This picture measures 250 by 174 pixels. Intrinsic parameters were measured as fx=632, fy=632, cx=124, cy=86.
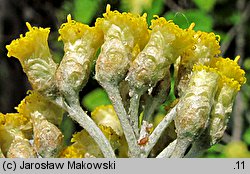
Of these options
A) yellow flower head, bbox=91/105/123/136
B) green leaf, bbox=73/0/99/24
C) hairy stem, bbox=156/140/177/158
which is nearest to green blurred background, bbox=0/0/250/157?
green leaf, bbox=73/0/99/24

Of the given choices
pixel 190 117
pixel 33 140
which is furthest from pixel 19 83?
pixel 190 117

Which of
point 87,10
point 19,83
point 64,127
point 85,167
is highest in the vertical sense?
point 19,83

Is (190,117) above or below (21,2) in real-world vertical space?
below

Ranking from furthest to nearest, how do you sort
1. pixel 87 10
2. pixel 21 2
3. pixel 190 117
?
pixel 21 2 → pixel 87 10 → pixel 190 117

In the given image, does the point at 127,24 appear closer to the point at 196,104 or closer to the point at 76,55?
the point at 76,55

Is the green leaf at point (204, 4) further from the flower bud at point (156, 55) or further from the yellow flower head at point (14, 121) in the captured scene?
the yellow flower head at point (14, 121)

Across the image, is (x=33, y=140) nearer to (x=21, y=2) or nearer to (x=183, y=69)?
(x=183, y=69)
